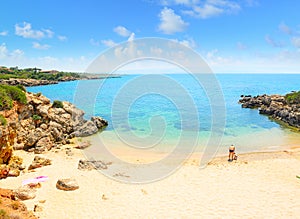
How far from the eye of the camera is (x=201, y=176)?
14711mm

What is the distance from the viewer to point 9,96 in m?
18.8

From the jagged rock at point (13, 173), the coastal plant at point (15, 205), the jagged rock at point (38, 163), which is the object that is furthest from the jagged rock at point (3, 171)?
the coastal plant at point (15, 205)

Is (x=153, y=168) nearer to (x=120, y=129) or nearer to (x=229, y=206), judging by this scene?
(x=229, y=206)

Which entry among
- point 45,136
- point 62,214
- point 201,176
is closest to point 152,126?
point 45,136

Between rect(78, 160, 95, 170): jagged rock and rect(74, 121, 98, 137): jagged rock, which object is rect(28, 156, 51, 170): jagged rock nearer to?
rect(78, 160, 95, 170): jagged rock

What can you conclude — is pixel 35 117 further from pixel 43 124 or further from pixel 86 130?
pixel 86 130

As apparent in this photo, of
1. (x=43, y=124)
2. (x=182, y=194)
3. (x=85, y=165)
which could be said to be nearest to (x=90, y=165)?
(x=85, y=165)

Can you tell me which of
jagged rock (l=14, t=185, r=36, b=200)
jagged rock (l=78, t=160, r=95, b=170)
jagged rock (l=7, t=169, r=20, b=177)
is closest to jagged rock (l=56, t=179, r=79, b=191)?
jagged rock (l=14, t=185, r=36, b=200)

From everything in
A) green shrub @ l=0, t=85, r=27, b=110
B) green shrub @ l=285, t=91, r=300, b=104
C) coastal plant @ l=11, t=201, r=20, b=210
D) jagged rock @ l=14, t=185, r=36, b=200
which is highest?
green shrub @ l=285, t=91, r=300, b=104

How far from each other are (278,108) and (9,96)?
127 ft

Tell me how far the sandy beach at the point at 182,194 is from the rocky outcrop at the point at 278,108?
1854cm

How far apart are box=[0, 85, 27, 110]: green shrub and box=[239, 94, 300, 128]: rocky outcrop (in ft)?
106

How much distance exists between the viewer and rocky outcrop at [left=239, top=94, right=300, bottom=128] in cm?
3259

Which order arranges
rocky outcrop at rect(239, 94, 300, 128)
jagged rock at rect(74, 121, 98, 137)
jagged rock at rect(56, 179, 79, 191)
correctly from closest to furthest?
1. jagged rock at rect(56, 179, 79, 191)
2. jagged rock at rect(74, 121, 98, 137)
3. rocky outcrop at rect(239, 94, 300, 128)
